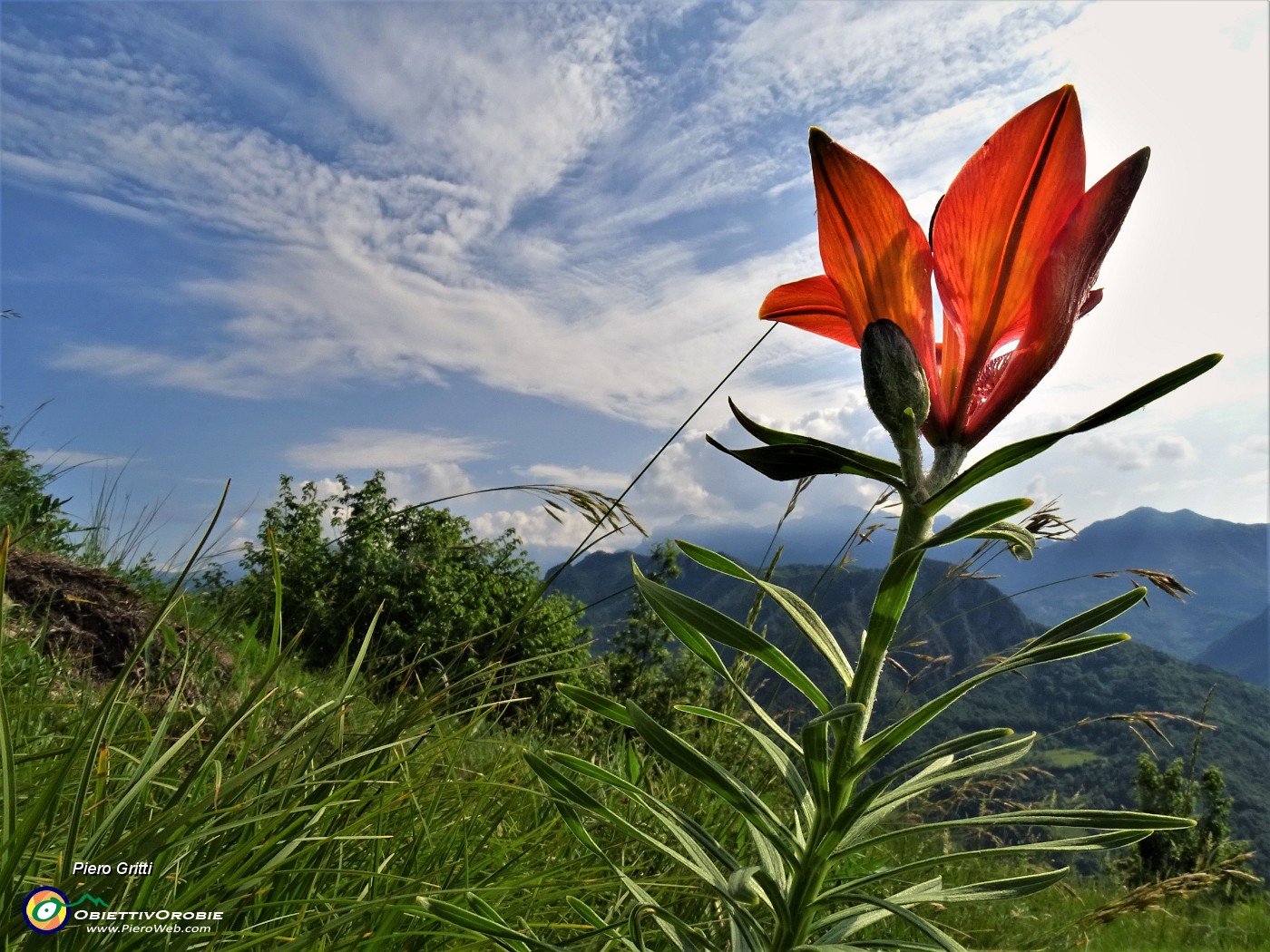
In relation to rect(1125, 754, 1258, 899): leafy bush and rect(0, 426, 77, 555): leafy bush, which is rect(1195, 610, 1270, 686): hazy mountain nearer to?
rect(1125, 754, 1258, 899): leafy bush

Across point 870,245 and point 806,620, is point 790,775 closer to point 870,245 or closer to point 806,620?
point 806,620

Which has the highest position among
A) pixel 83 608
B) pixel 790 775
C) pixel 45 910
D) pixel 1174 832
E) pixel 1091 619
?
pixel 1091 619

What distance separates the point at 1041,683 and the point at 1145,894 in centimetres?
8414

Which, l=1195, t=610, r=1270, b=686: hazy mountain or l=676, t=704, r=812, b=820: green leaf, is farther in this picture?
l=1195, t=610, r=1270, b=686: hazy mountain

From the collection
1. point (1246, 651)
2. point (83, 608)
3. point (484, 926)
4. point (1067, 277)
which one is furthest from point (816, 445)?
point (1246, 651)

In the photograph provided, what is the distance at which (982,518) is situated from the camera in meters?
0.81

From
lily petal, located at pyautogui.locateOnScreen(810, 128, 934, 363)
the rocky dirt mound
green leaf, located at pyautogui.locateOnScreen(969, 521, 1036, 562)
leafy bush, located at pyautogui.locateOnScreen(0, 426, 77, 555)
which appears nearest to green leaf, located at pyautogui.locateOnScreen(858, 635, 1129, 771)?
green leaf, located at pyautogui.locateOnScreen(969, 521, 1036, 562)

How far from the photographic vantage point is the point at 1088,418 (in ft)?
2.56

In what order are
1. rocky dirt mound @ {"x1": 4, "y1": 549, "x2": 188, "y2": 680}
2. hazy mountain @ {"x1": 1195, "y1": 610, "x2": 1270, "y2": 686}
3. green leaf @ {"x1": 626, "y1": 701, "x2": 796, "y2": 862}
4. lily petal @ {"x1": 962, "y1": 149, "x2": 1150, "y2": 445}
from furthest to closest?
hazy mountain @ {"x1": 1195, "y1": 610, "x2": 1270, "y2": 686} → rocky dirt mound @ {"x1": 4, "y1": 549, "x2": 188, "y2": 680} → green leaf @ {"x1": 626, "y1": 701, "x2": 796, "y2": 862} → lily petal @ {"x1": 962, "y1": 149, "x2": 1150, "y2": 445}

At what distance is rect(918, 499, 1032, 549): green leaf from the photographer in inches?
30.5

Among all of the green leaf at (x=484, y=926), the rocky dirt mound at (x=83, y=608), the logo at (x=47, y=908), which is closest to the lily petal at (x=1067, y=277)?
the green leaf at (x=484, y=926)

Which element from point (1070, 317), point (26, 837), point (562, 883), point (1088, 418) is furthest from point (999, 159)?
point (562, 883)

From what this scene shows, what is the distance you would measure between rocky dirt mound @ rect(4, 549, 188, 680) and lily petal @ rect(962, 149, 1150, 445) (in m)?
3.81

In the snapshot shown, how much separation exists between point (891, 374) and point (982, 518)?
0.64ft
